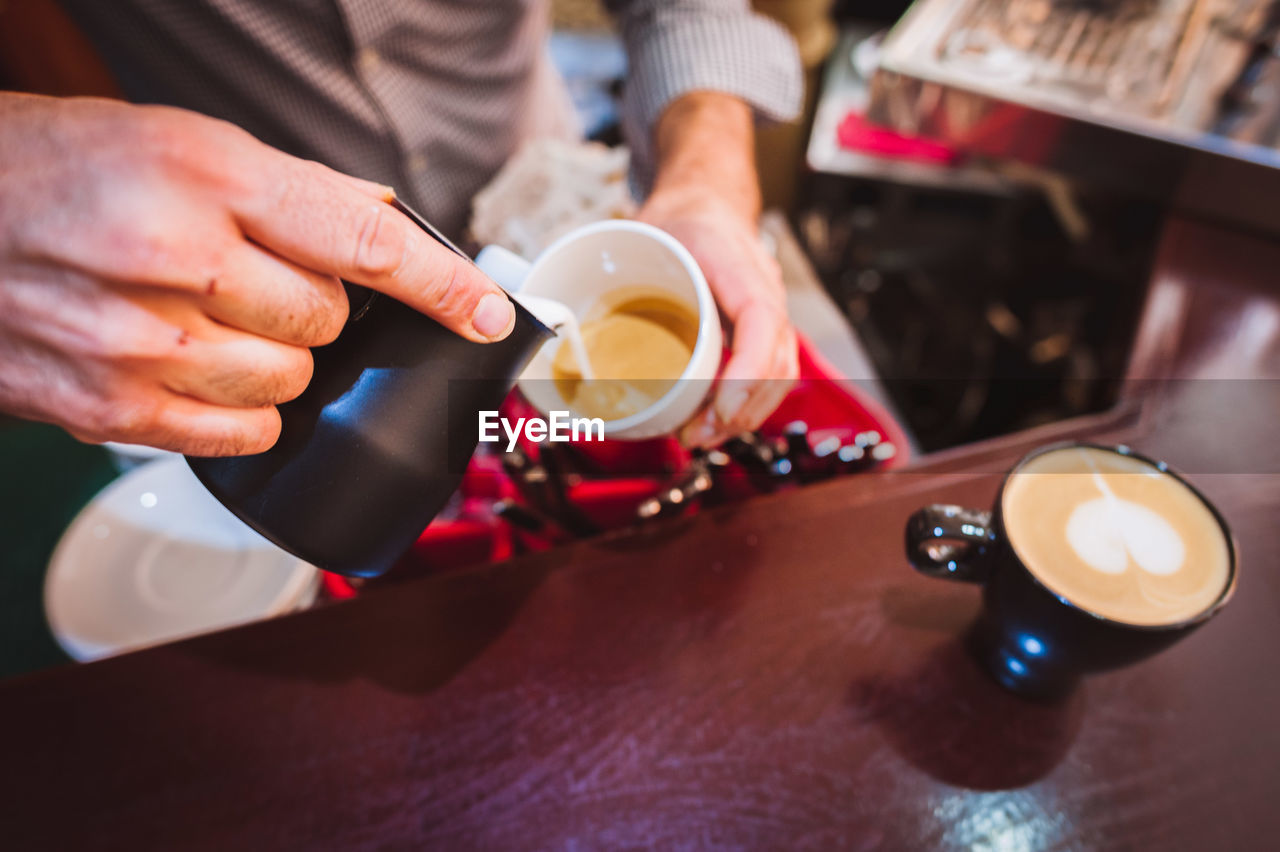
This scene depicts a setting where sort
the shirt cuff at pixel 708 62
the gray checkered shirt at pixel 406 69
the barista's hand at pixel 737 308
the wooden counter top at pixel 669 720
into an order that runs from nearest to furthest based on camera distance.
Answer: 1. the wooden counter top at pixel 669 720
2. the barista's hand at pixel 737 308
3. the gray checkered shirt at pixel 406 69
4. the shirt cuff at pixel 708 62

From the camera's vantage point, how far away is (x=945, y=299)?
221 centimetres

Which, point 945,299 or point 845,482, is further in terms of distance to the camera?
point 945,299

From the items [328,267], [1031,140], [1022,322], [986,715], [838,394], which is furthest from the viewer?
[1022,322]

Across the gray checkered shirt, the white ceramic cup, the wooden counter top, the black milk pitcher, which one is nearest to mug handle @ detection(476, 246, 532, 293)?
the white ceramic cup

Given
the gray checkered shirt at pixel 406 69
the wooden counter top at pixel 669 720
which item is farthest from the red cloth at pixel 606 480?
the gray checkered shirt at pixel 406 69

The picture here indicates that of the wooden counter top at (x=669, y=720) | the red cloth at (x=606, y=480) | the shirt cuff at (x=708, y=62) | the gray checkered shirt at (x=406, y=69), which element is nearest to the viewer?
the wooden counter top at (x=669, y=720)

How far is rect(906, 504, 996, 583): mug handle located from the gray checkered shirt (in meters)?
0.84

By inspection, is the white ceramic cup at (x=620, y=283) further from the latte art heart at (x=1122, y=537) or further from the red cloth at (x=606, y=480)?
the latte art heart at (x=1122, y=537)

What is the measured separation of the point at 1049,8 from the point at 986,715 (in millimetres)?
1786

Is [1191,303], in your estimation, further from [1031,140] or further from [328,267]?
[328,267]

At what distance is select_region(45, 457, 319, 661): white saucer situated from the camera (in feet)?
2.90

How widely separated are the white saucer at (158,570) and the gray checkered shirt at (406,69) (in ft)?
1.91

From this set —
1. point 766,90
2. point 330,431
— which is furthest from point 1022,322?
point 330,431

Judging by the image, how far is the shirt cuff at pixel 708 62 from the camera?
1.11m
